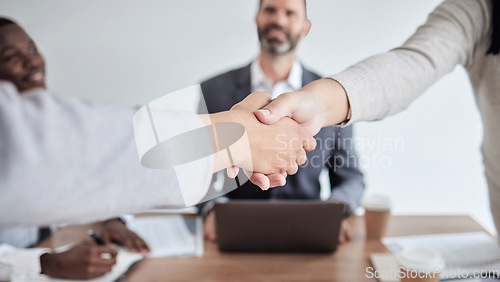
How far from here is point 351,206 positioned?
901 millimetres

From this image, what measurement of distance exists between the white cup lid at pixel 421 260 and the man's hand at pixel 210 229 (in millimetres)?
357

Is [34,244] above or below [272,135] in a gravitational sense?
below

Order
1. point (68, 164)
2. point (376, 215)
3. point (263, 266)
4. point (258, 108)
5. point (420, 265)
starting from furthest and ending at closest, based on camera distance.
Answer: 1. point (376, 215)
2. point (263, 266)
3. point (420, 265)
4. point (258, 108)
5. point (68, 164)

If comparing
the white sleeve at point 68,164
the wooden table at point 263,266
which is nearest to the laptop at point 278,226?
the wooden table at point 263,266

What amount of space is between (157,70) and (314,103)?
1297 millimetres

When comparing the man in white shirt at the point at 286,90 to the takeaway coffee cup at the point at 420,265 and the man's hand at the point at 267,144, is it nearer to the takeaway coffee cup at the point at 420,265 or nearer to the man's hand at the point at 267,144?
the man's hand at the point at 267,144

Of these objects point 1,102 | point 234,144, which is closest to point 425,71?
point 234,144

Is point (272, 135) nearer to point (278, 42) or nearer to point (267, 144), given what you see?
point (267, 144)

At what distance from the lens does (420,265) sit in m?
0.54

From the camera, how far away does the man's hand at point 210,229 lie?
0.77 metres

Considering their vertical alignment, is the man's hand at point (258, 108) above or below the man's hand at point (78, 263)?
above

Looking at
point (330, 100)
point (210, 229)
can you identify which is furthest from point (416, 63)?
point (210, 229)

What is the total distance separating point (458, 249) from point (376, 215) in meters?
0.16

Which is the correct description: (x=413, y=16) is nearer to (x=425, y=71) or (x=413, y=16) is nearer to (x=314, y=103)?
(x=425, y=71)
